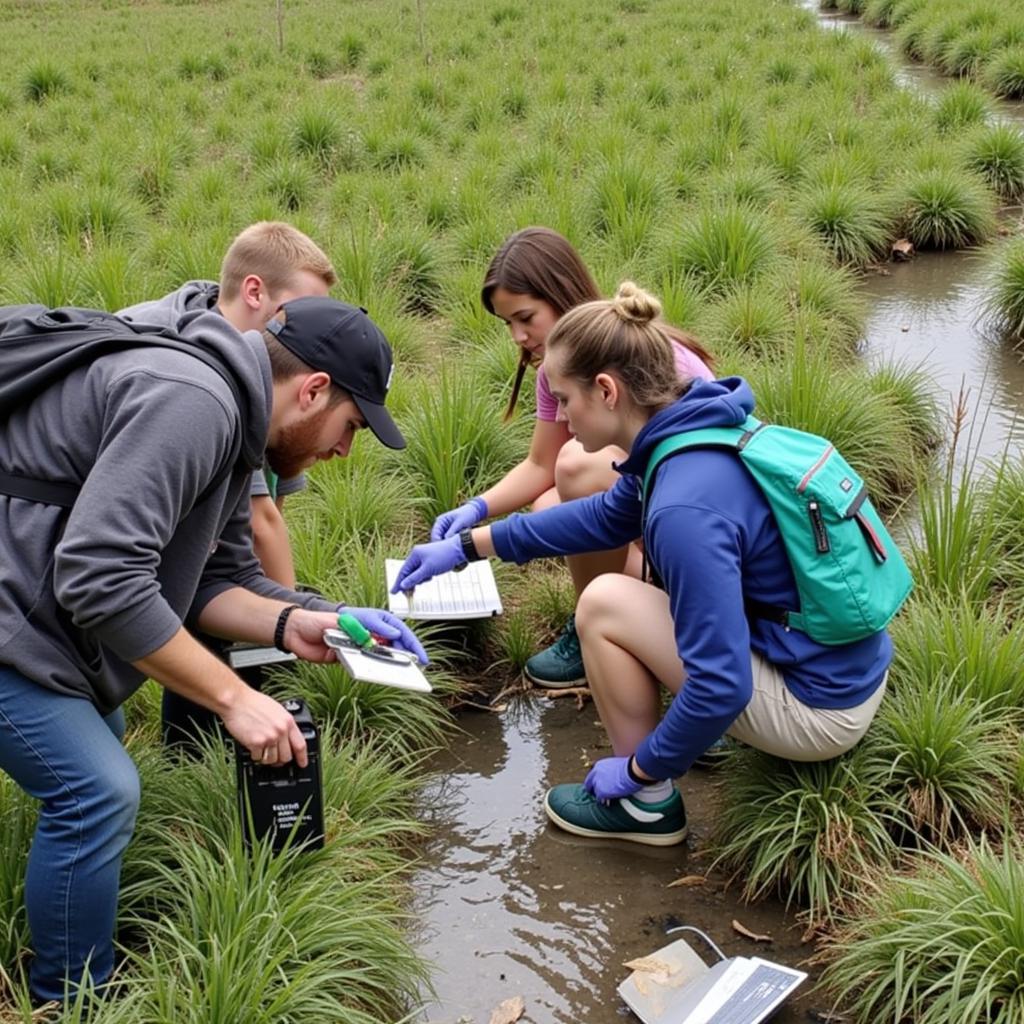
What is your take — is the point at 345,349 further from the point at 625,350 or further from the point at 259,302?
the point at 259,302

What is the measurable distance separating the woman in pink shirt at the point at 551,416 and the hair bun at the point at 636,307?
0.68 m

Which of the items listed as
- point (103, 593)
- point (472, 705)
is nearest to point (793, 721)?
point (472, 705)

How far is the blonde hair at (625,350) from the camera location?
2738 mm

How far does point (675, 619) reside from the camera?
261cm

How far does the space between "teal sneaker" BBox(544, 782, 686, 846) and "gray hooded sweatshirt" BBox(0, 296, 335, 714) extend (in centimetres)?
122

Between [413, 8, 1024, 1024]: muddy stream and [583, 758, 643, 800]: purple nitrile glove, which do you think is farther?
[583, 758, 643, 800]: purple nitrile glove

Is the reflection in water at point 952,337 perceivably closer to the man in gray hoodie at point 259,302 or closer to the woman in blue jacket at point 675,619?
the woman in blue jacket at point 675,619

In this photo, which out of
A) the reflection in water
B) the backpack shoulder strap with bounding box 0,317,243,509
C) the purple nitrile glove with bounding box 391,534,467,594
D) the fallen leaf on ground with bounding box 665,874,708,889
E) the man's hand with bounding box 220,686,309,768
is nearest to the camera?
the backpack shoulder strap with bounding box 0,317,243,509

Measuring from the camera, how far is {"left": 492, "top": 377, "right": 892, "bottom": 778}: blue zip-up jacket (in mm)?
2537

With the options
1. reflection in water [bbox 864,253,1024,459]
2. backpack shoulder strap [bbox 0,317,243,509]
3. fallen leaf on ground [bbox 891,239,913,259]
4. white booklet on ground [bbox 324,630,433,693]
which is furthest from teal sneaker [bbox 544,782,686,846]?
fallen leaf on ground [bbox 891,239,913,259]

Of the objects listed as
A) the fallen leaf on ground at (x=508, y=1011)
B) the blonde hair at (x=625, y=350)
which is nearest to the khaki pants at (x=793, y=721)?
the blonde hair at (x=625, y=350)

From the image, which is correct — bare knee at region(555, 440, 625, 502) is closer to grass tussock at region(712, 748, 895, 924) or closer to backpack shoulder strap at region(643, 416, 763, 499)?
backpack shoulder strap at region(643, 416, 763, 499)

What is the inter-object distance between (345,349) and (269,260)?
1.04m

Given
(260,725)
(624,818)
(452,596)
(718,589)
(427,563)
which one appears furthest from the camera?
(452,596)
